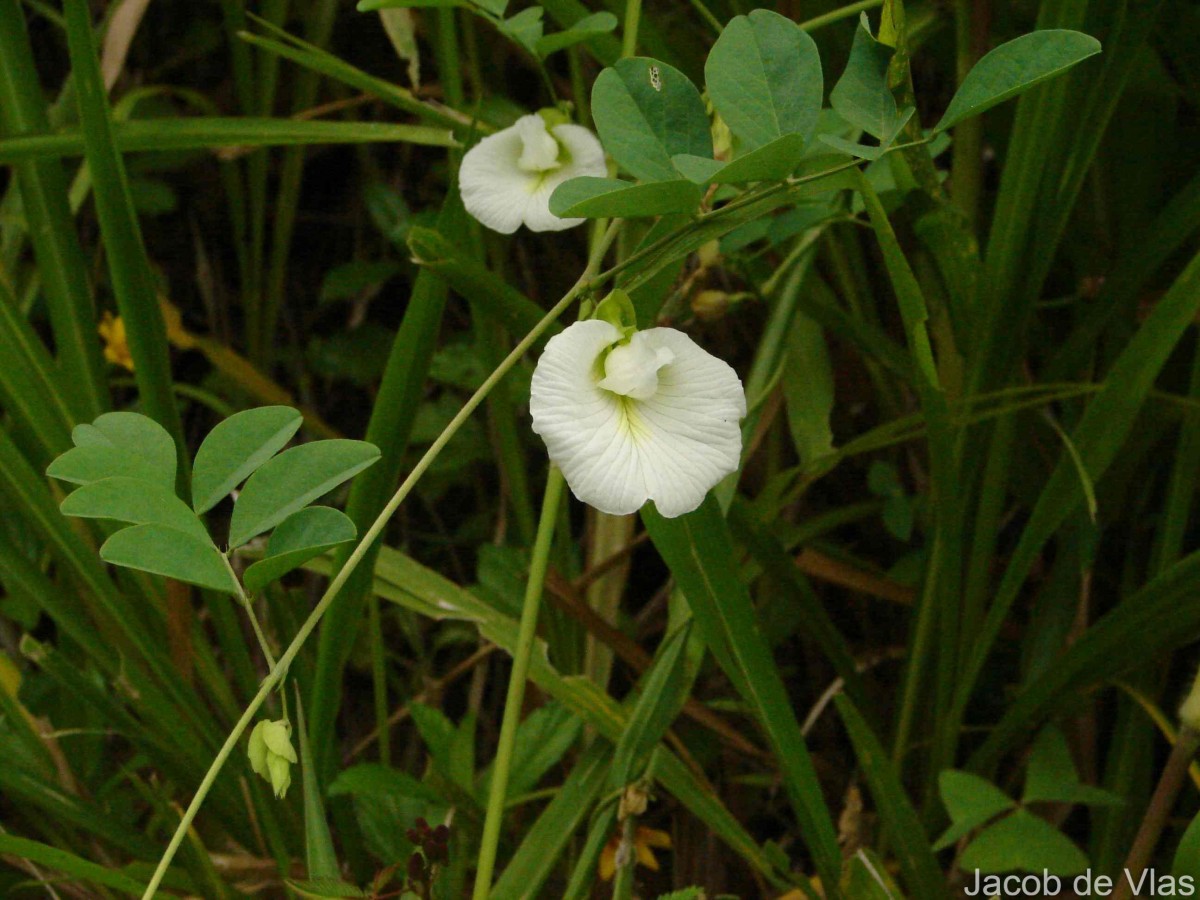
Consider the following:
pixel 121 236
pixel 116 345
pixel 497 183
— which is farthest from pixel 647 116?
pixel 116 345

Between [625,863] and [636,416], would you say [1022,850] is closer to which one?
[625,863]

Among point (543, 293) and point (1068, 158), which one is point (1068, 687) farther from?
point (543, 293)

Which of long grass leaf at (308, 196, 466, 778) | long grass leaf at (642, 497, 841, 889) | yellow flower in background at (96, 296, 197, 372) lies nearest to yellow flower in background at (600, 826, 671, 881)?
long grass leaf at (642, 497, 841, 889)

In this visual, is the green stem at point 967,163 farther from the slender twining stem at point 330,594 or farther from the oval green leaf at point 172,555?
the oval green leaf at point 172,555

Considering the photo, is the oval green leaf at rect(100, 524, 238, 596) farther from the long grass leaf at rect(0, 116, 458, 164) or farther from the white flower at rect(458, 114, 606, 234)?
the long grass leaf at rect(0, 116, 458, 164)

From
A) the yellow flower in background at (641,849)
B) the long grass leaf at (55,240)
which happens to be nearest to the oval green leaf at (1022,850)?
the yellow flower in background at (641,849)

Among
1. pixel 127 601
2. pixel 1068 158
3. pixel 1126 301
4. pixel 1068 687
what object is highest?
pixel 1068 158

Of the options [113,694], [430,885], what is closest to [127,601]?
[113,694]
